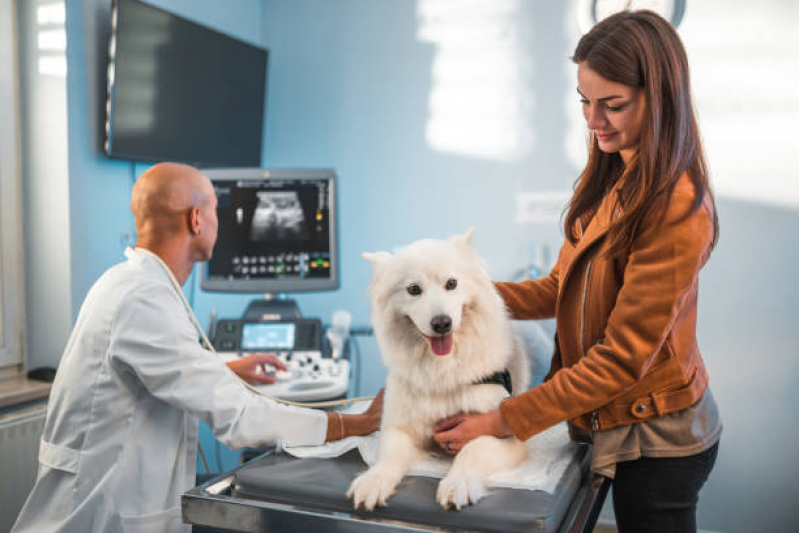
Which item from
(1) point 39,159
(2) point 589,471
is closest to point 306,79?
(1) point 39,159

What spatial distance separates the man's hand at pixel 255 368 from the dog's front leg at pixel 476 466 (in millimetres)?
947

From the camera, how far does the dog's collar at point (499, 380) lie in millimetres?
1339

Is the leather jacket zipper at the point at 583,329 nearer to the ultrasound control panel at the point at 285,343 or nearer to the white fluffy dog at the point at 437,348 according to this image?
the white fluffy dog at the point at 437,348

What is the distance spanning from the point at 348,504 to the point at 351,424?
36cm

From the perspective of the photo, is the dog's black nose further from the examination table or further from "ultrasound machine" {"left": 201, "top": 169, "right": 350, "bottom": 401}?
"ultrasound machine" {"left": 201, "top": 169, "right": 350, "bottom": 401}

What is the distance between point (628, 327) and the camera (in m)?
1.12

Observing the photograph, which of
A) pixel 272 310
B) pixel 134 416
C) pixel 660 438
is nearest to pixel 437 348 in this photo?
pixel 660 438

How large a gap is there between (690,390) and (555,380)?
10.9 inches

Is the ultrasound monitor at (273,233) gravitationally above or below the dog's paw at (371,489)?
above

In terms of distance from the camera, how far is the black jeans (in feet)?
3.84

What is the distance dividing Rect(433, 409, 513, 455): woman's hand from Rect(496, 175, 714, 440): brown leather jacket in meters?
0.03

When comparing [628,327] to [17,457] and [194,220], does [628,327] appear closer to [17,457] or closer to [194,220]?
[194,220]

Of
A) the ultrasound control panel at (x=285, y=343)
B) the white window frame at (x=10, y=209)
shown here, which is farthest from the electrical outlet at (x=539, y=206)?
the white window frame at (x=10, y=209)

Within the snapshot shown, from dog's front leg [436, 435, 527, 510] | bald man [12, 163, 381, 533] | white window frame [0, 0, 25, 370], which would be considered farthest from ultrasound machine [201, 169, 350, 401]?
dog's front leg [436, 435, 527, 510]
